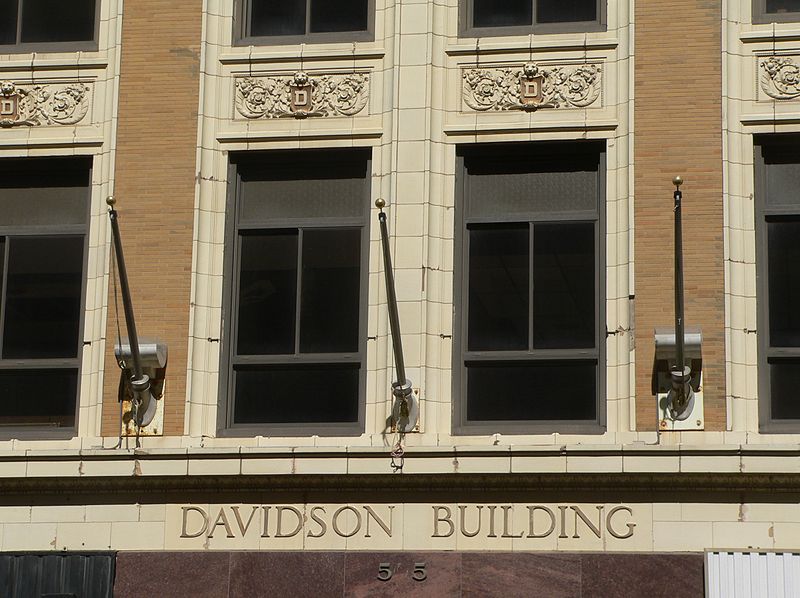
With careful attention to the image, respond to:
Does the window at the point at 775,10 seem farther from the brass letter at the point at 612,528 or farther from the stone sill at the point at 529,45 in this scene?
the brass letter at the point at 612,528

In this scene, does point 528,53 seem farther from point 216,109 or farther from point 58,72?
point 58,72

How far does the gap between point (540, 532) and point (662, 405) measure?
171cm

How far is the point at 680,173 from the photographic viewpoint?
1658 cm

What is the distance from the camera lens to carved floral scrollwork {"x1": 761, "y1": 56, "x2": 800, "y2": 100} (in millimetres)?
16812

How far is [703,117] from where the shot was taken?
16703 mm

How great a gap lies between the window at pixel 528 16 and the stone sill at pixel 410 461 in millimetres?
4598

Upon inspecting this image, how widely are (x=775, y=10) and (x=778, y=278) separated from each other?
2854mm

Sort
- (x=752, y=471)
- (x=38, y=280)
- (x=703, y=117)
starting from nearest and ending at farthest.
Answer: (x=752, y=471) → (x=703, y=117) → (x=38, y=280)

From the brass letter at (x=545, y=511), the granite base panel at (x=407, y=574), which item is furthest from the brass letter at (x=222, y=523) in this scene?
the brass letter at (x=545, y=511)

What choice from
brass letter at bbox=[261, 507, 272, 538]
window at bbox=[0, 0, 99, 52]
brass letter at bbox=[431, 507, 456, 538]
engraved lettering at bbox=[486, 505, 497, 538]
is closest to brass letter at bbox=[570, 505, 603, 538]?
engraved lettering at bbox=[486, 505, 497, 538]

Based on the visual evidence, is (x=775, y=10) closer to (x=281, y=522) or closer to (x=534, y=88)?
(x=534, y=88)

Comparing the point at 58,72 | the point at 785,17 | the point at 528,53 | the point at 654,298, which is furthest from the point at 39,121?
the point at 785,17

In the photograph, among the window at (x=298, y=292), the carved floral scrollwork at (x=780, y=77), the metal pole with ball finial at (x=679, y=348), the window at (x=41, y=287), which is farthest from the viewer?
the window at (x=41, y=287)

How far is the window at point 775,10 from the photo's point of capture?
1716cm
